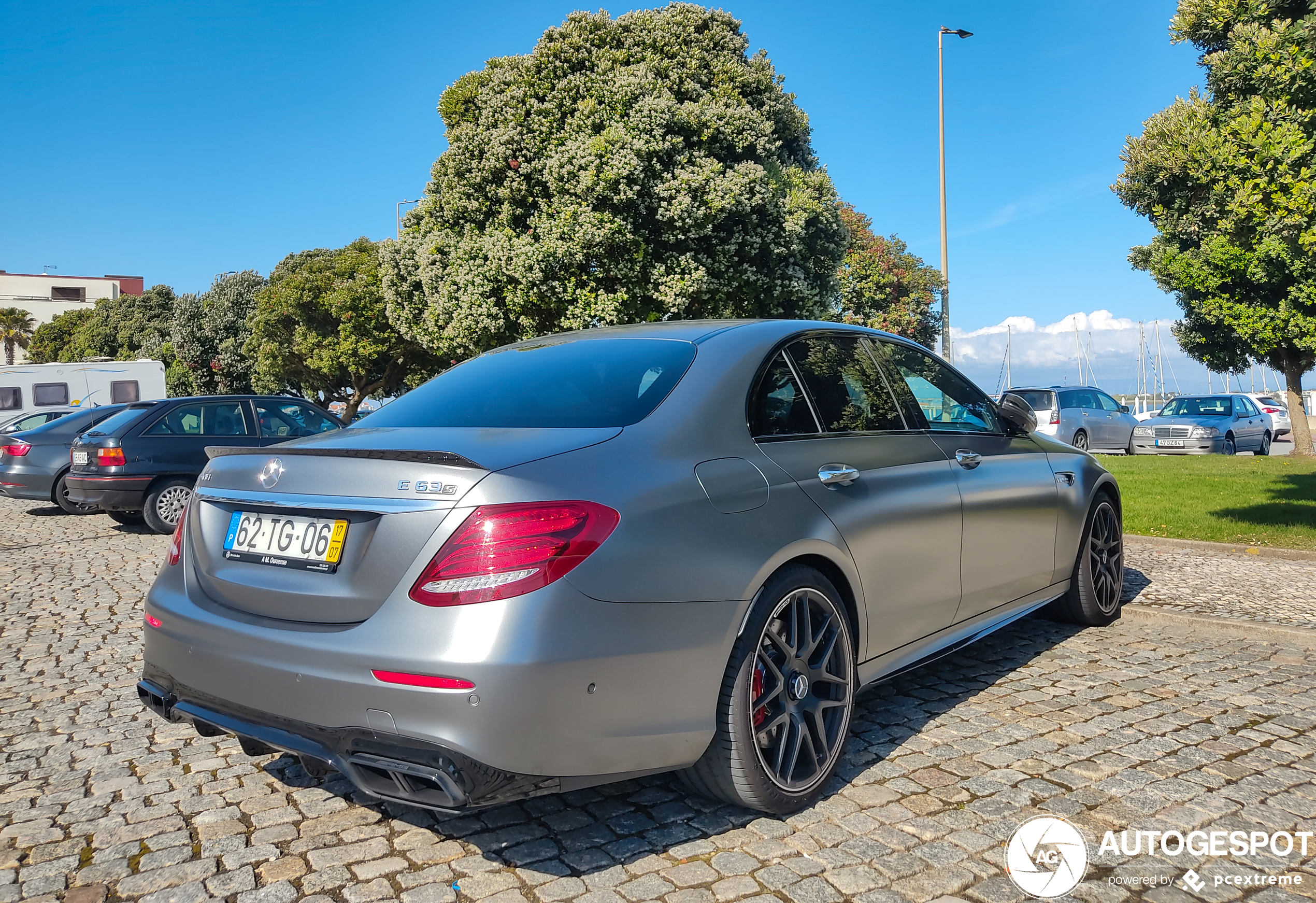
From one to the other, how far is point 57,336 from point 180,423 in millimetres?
85169

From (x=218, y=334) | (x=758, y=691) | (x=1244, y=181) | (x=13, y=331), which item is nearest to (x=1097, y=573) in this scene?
(x=758, y=691)

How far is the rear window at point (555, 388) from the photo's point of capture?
3076 mm

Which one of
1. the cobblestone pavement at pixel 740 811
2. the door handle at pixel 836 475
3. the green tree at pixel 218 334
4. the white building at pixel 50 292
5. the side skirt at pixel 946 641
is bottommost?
the cobblestone pavement at pixel 740 811

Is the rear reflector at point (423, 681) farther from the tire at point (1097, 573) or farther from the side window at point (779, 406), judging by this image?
the tire at point (1097, 573)

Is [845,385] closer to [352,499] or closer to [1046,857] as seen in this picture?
[1046,857]

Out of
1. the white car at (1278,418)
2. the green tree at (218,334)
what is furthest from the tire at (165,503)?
the green tree at (218,334)

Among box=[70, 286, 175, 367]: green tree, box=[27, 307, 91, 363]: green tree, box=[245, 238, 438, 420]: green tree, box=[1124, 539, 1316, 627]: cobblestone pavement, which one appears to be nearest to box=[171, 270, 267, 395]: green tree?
box=[70, 286, 175, 367]: green tree

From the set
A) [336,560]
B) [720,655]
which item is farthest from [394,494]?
[720,655]

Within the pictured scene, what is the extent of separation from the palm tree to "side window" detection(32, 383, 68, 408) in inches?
2944

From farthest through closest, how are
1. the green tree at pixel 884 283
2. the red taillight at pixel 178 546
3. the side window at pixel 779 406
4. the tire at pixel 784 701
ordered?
the green tree at pixel 884 283
the side window at pixel 779 406
the red taillight at pixel 178 546
the tire at pixel 784 701

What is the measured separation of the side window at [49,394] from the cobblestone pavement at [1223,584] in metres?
28.2

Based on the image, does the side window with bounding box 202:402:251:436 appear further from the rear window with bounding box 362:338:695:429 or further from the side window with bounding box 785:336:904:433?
the side window with bounding box 785:336:904:433

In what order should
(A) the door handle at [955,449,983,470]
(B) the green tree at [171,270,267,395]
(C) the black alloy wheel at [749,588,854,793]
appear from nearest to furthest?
(C) the black alloy wheel at [749,588,854,793] → (A) the door handle at [955,449,983,470] → (B) the green tree at [171,270,267,395]

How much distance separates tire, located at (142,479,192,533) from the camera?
36.5 feet
